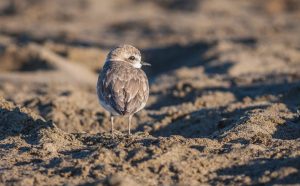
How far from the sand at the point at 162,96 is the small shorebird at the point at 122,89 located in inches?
14.0

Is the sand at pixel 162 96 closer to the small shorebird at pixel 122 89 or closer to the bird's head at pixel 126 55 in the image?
the small shorebird at pixel 122 89

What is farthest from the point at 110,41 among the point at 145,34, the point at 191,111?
the point at 191,111

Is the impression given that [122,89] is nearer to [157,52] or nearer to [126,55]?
[126,55]

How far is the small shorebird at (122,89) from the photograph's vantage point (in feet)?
29.0

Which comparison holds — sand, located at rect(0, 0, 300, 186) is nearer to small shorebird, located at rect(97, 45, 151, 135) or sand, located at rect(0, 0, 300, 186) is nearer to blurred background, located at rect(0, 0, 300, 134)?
blurred background, located at rect(0, 0, 300, 134)

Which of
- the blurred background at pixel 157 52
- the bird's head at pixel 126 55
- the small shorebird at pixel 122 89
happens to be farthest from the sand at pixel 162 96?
the bird's head at pixel 126 55

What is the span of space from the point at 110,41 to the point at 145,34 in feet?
4.98

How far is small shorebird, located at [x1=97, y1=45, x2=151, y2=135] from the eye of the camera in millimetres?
8852

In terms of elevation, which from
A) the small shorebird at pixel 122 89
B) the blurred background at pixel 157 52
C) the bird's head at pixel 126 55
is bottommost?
the small shorebird at pixel 122 89

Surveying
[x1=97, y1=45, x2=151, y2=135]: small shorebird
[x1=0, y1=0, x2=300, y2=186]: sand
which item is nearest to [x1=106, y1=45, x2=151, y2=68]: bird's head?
[x1=97, y1=45, x2=151, y2=135]: small shorebird

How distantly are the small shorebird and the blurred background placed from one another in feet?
4.19

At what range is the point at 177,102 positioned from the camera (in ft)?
42.7

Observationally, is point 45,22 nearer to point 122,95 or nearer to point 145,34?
point 145,34

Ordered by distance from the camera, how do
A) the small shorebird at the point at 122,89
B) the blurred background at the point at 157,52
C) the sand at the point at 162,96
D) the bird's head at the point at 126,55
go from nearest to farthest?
the sand at the point at 162,96 < the small shorebird at the point at 122,89 < the bird's head at the point at 126,55 < the blurred background at the point at 157,52
